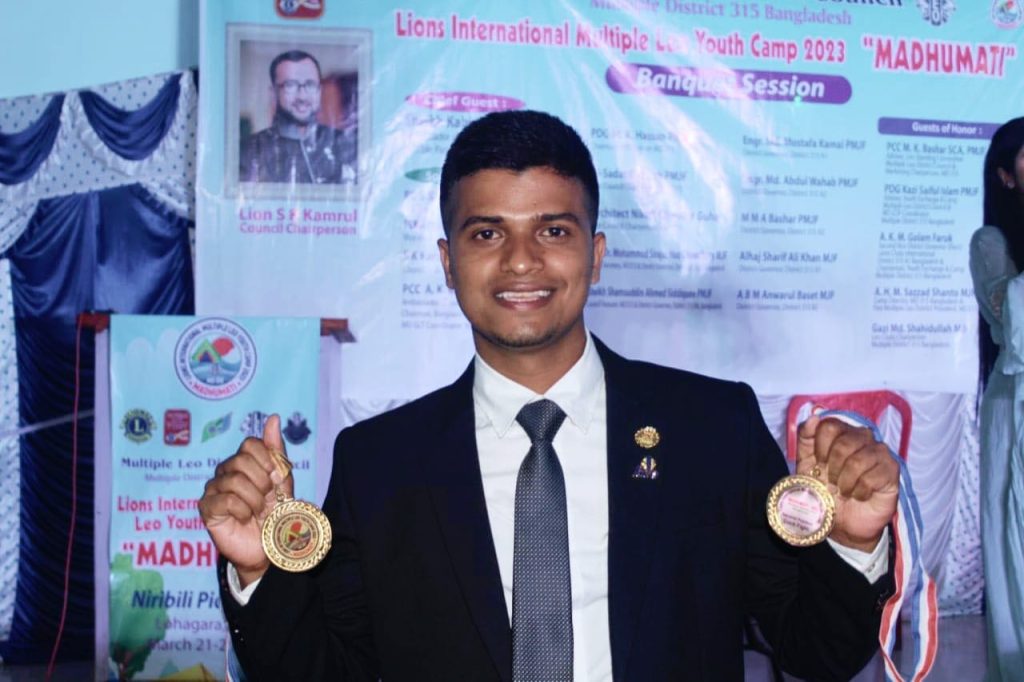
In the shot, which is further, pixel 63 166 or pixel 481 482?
pixel 63 166

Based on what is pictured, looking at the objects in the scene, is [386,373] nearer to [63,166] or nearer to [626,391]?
[63,166]

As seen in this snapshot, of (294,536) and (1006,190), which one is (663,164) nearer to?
(1006,190)

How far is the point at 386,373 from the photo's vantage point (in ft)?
16.4

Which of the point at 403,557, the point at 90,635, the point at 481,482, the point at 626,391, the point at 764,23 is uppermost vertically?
the point at 764,23

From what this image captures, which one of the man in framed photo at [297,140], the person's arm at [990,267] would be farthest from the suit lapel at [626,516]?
the person's arm at [990,267]

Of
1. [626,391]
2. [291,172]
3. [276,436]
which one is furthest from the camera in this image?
[291,172]

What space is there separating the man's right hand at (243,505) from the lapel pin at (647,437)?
22.6 inches

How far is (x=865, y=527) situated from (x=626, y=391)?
46 centimetres

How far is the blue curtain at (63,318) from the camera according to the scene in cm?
530

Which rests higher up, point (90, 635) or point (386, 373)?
point (386, 373)

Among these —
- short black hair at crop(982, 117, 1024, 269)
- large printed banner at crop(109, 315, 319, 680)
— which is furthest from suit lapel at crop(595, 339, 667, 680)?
short black hair at crop(982, 117, 1024, 269)

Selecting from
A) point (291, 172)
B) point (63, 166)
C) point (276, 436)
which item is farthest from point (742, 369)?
point (276, 436)

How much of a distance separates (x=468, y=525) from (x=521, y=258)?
452 mm

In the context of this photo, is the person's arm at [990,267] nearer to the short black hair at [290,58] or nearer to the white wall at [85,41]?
the short black hair at [290,58]
